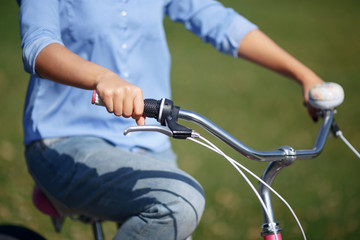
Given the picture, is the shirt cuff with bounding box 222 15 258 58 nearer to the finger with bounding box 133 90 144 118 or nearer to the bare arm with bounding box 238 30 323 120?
the bare arm with bounding box 238 30 323 120

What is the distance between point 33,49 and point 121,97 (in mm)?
394

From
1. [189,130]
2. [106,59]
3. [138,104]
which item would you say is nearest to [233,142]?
[189,130]

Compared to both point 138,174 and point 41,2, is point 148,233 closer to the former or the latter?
point 138,174

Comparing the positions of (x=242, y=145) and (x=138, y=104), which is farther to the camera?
(x=242, y=145)

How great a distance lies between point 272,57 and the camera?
1.99 m

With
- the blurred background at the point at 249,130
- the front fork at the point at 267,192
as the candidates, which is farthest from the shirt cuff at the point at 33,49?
the blurred background at the point at 249,130

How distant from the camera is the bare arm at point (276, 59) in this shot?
192 centimetres

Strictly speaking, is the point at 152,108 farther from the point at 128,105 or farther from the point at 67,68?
the point at 67,68

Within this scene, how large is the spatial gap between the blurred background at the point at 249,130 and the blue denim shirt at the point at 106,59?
1896mm

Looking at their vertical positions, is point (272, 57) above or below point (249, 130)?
below

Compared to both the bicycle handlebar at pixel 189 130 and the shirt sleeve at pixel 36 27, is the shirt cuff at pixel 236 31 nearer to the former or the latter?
the bicycle handlebar at pixel 189 130

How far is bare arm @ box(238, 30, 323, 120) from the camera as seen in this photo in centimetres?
192

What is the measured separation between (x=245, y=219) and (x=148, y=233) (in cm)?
262

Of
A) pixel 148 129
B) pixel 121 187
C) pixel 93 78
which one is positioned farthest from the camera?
pixel 121 187
